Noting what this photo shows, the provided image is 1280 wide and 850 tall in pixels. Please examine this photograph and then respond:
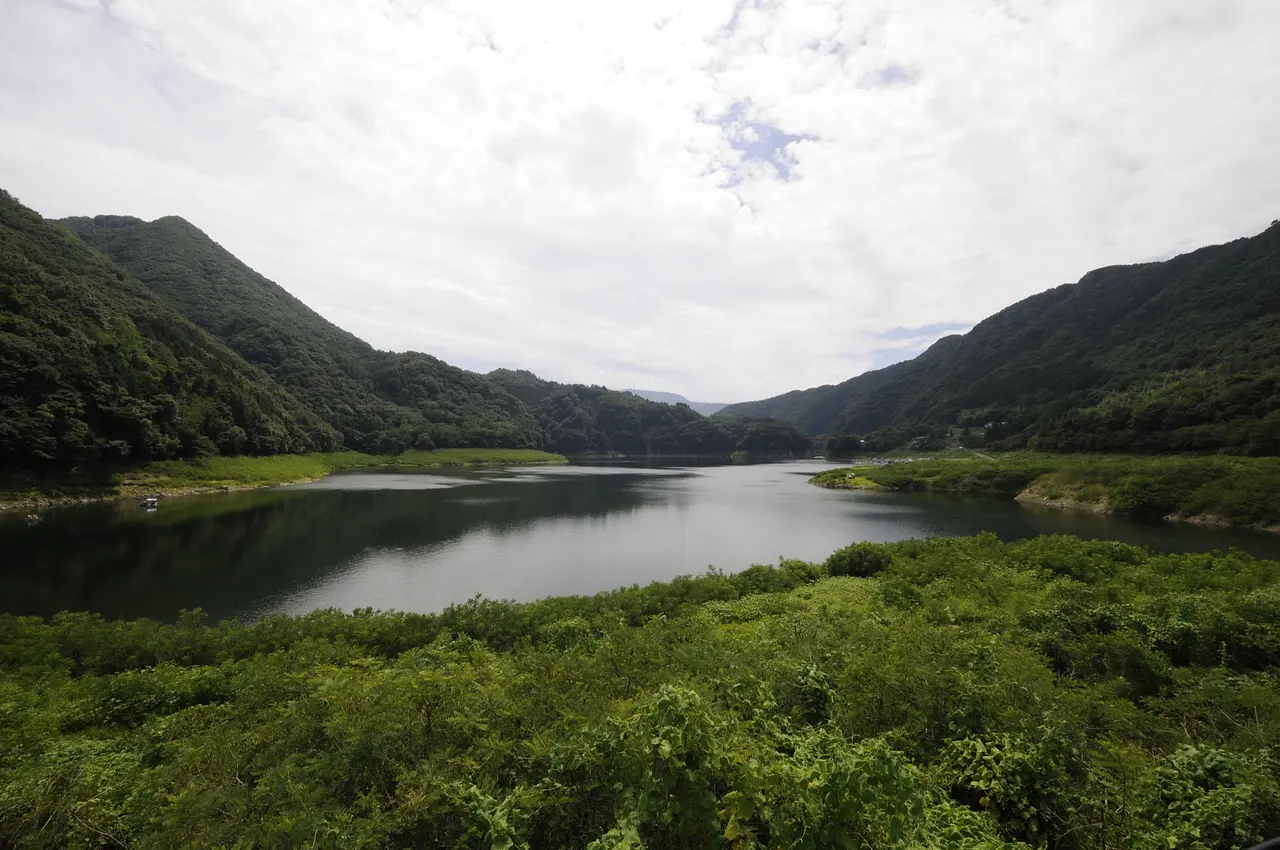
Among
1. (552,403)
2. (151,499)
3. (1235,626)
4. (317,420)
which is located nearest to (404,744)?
(1235,626)

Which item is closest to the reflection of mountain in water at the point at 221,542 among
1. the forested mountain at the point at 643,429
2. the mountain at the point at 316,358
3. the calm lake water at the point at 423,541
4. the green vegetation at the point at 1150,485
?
the calm lake water at the point at 423,541

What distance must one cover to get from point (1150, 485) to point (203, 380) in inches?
3615

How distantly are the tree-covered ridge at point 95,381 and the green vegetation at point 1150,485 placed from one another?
7808 cm

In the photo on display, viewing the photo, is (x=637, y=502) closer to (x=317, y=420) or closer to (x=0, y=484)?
(x=0, y=484)

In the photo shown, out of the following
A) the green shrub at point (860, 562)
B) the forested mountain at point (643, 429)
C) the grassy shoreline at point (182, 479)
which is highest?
the forested mountain at point (643, 429)

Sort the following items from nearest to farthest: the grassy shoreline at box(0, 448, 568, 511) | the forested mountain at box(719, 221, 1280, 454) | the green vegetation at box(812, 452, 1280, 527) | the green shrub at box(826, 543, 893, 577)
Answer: the green shrub at box(826, 543, 893, 577) < the green vegetation at box(812, 452, 1280, 527) < the grassy shoreline at box(0, 448, 568, 511) < the forested mountain at box(719, 221, 1280, 454)

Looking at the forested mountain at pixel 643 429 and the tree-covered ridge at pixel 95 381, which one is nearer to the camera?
the tree-covered ridge at pixel 95 381

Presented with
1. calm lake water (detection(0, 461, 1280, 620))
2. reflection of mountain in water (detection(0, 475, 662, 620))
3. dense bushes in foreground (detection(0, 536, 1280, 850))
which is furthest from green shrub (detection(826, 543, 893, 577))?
reflection of mountain in water (detection(0, 475, 662, 620))

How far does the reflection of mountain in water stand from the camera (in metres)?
19.0

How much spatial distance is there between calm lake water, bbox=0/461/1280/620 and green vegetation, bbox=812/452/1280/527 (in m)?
2.89

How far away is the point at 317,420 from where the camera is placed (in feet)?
306

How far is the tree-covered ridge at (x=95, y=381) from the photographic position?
39.4 metres

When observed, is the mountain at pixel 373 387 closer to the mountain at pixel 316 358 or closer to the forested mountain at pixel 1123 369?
the mountain at pixel 316 358

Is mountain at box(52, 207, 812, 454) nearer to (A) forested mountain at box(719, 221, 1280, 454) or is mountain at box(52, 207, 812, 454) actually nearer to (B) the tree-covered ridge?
(B) the tree-covered ridge
